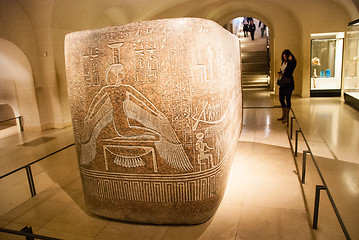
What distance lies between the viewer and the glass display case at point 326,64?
10.2 m

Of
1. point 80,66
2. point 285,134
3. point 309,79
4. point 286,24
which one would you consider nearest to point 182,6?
point 286,24

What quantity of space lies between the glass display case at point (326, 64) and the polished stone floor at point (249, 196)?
478 centimetres

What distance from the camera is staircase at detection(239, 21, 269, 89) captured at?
1448 centimetres

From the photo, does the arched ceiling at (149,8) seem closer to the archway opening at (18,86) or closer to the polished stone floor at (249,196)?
the archway opening at (18,86)

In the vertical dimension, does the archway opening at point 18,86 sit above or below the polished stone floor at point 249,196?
above

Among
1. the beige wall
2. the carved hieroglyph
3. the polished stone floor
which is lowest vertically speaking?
the polished stone floor

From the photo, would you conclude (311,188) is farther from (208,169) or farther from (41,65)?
(41,65)

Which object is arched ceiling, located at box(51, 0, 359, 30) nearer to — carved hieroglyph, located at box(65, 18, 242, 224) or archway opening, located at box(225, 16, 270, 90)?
archway opening, located at box(225, 16, 270, 90)

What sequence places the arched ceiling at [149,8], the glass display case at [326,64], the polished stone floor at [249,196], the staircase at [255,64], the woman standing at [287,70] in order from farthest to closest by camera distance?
1. the staircase at [255,64]
2. the glass display case at [326,64]
3. the arched ceiling at [149,8]
4. the woman standing at [287,70]
5. the polished stone floor at [249,196]

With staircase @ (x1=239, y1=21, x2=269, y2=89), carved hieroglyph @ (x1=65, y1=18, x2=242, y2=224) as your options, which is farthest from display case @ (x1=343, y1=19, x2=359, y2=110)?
carved hieroglyph @ (x1=65, y1=18, x2=242, y2=224)

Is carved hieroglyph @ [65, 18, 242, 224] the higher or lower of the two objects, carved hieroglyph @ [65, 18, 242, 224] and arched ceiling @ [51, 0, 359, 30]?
the lower

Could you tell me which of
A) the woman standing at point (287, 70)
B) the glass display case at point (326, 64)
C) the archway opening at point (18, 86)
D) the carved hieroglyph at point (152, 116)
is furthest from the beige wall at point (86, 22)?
the carved hieroglyph at point (152, 116)

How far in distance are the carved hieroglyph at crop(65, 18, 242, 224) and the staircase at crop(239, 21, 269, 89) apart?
12.0 metres

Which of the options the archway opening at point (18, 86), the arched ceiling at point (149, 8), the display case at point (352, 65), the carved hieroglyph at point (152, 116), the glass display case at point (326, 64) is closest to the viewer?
the carved hieroglyph at point (152, 116)
